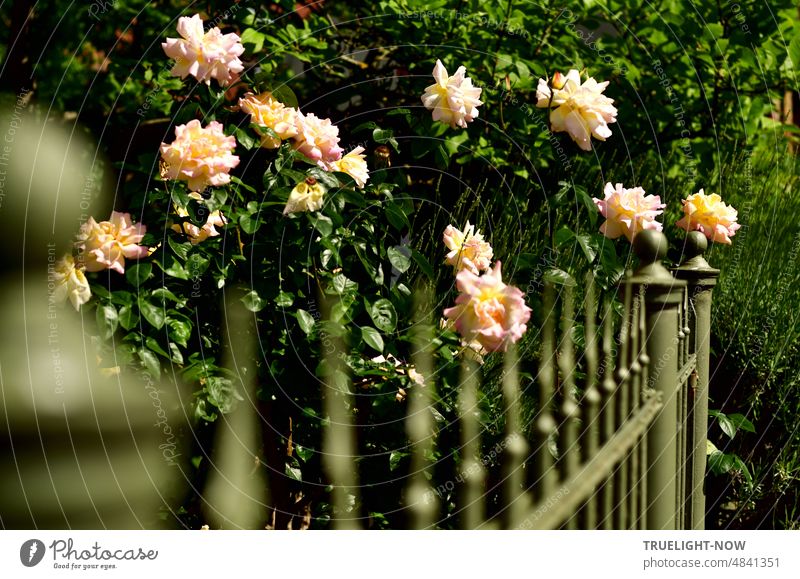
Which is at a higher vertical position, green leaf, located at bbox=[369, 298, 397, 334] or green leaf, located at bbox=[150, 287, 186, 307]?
green leaf, located at bbox=[150, 287, 186, 307]

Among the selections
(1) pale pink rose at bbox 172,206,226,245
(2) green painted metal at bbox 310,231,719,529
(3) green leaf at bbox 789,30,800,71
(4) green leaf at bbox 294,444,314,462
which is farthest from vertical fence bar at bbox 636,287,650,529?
(3) green leaf at bbox 789,30,800,71

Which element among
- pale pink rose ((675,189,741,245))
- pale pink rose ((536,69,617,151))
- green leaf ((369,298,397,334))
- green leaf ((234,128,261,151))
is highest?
pale pink rose ((536,69,617,151))

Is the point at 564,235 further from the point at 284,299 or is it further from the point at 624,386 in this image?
the point at 284,299

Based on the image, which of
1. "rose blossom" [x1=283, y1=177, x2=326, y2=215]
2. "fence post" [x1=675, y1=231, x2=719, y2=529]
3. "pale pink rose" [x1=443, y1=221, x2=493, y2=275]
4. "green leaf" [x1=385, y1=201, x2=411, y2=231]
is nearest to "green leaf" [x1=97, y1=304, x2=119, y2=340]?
"rose blossom" [x1=283, y1=177, x2=326, y2=215]

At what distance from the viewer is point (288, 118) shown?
213 centimetres

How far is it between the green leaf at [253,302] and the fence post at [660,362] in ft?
2.81

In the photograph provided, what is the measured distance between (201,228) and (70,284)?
38 cm

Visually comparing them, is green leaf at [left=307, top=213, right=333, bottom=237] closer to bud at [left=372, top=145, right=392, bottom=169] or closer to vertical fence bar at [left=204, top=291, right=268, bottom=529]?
vertical fence bar at [left=204, top=291, right=268, bottom=529]

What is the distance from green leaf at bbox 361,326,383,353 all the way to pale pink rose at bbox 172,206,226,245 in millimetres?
467

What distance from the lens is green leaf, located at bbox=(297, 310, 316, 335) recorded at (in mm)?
2047

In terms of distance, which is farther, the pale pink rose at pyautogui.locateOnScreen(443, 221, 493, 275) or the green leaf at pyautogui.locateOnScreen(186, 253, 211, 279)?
the pale pink rose at pyautogui.locateOnScreen(443, 221, 493, 275)

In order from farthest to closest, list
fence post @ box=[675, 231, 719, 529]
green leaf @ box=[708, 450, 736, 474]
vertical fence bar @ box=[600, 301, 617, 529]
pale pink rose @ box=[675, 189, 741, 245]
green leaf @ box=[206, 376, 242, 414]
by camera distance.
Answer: green leaf @ box=[708, 450, 736, 474] < pale pink rose @ box=[675, 189, 741, 245] < fence post @ box=[675, 231, 719, 529] < green leaf @ box=[206, 376, 242, 414] < vertical fence bar @ box=[600, 301, 617, 529]

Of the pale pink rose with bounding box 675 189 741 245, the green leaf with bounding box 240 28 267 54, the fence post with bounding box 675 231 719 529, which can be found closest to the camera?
the fence post with bounding box 675 231 719 529

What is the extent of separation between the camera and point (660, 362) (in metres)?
→ 1.82
